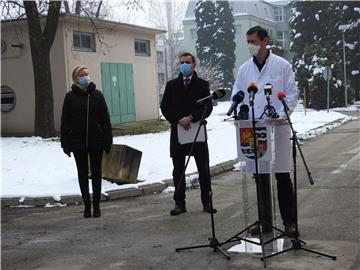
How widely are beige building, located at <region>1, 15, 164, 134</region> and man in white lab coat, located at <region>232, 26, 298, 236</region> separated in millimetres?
15340

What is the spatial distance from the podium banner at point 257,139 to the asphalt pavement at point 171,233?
504 millimetres

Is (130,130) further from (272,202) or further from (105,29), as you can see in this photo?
(272,202)

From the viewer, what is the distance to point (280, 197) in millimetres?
5691

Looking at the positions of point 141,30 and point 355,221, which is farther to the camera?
point 141,30

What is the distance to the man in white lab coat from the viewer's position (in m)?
5.46

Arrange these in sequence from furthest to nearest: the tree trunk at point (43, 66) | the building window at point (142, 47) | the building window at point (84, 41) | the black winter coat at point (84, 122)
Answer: the building window at point (142, 47), the building window at point (84, 41), the tree trunk at point (43, 66), the black winter coat at point (84, 122)

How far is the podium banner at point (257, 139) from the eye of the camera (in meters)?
5.23

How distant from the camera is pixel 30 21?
59.5 feet

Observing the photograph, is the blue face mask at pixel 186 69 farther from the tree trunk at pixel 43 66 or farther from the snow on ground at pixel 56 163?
the tree trunk at pixel 43 66

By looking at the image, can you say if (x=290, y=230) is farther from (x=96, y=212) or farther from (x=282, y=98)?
(x=96, y=212)

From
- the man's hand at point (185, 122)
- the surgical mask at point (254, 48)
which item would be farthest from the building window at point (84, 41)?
the surgical mask at point (254, 48)

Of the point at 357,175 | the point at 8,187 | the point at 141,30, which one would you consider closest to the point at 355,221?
the point at 357,175

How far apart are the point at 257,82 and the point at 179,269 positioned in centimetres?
200

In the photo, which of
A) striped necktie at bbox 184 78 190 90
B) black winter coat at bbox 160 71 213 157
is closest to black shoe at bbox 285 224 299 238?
black winter coat at bbox 160 71 213 157
